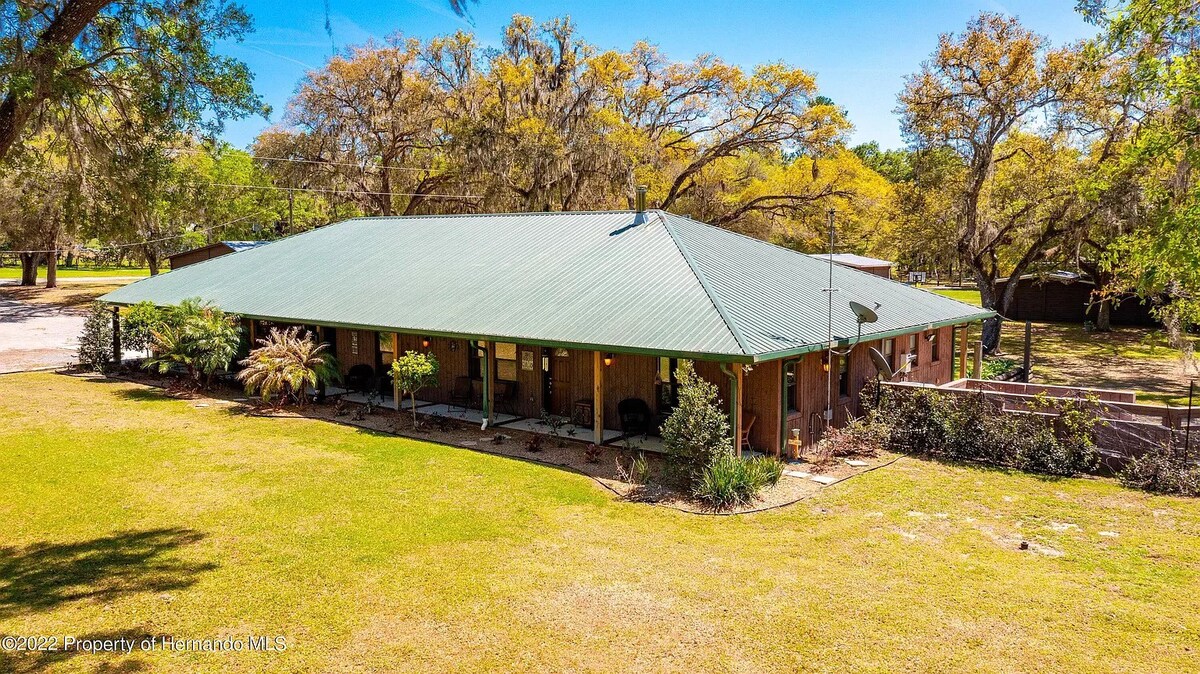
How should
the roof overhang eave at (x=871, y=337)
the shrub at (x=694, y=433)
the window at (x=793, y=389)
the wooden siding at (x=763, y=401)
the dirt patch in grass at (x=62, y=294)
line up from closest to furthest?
1. the shrub at (x=694, y=433)
2. the roof overhang eave at (x=871, y=337)
3. the wooden siding at (x=763, y=401)
4. the window at (x=793, y=389)
5. the dirt patch in grass at (x=62, y=294)

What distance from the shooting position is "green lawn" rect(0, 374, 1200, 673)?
634 centimetres

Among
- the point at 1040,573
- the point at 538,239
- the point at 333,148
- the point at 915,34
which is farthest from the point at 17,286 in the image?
the point at 1040,573

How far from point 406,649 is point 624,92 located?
30.2 meters

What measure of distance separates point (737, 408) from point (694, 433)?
1.08 m

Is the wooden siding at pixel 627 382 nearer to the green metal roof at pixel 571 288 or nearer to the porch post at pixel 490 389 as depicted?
the green metal roof at pixel 571 288

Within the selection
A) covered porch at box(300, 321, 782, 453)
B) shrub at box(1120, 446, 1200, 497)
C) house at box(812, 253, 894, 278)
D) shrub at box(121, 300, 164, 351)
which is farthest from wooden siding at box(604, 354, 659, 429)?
shrub at box(121, 300, 164, 351)

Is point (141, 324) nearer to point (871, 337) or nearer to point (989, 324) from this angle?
point (871, 337)

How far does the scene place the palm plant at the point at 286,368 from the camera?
16078 mm

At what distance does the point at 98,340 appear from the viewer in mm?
22688

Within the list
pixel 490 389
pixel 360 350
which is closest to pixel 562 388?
pixel 490 389

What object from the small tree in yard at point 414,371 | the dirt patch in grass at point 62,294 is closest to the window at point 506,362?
the small tree in yard at point 414,371

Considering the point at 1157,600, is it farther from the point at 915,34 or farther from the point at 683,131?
the point at 683,131

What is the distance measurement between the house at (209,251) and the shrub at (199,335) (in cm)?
1190

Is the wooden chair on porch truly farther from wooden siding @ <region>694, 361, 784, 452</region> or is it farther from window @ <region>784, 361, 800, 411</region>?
window @ <region>784, 361, 800, 411</region>
